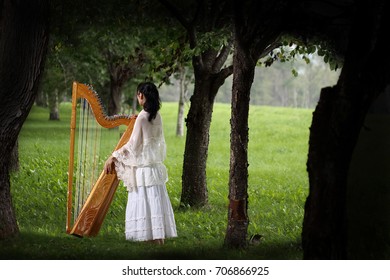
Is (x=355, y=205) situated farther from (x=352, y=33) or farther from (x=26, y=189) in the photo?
(x=26, y=189)

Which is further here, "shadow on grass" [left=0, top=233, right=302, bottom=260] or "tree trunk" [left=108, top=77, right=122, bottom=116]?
"tree trunk" [left=108, top=77, right=122, bottom=116]

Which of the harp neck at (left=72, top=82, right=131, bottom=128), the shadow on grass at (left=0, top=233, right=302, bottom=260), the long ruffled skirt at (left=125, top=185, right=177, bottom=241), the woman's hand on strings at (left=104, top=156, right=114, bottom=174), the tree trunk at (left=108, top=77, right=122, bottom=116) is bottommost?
the shadow on grass at (left=0, top=233, right=302, bottom=260)

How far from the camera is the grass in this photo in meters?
7.51

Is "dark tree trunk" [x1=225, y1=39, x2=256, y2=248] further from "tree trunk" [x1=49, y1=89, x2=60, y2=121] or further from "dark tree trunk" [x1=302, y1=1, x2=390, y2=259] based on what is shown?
"tree trunk" [x1=49, y1=89, x2=60, y2=121]

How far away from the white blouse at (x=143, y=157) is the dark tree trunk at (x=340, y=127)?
2.18 m

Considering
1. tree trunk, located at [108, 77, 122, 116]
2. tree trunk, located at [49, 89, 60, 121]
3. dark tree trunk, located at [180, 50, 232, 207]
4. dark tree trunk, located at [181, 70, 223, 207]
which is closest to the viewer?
dark tree trunk, located at [180, 50, 232, 207]

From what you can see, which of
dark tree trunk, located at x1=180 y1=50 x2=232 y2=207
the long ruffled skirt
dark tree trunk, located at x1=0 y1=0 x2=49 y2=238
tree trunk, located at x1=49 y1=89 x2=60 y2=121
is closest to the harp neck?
dark tree trunk, located at x1=0 y1=0 x2=49 y2=238

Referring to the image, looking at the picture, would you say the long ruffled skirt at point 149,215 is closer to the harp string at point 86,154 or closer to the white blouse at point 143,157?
the white blouse at point 143,157

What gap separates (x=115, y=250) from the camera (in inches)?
298

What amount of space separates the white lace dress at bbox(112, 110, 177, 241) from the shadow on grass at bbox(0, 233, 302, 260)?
19 centimetres

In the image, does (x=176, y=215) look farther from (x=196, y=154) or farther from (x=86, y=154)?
(x=86, y=154)

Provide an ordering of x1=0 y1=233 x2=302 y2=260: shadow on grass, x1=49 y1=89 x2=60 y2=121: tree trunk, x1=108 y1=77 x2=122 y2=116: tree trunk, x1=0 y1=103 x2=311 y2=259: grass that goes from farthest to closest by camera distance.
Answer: x1=49 y1=89 x2=60 y2=121: tree trunk → x1=108 y1=77 x2=122 y2=116: tree trunk → x1=0 y1=103 x2=311 y2=259: grass → x1=0 y1=233 x2=302 y2=260: shadow on grass

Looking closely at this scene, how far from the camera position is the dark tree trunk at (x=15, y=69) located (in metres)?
7.54

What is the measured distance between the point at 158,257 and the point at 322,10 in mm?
3484
